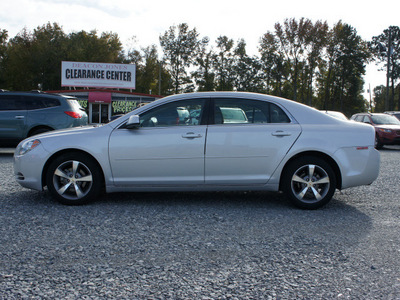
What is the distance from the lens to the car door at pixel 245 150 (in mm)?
5223

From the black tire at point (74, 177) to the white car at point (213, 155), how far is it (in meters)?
0.01

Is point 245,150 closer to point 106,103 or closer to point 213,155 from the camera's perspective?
point 213,155

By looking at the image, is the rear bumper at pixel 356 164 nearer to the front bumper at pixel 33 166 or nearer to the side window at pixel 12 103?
the front bumper at pixel 33 166

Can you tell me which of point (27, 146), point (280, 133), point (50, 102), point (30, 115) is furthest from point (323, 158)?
point (30, 115)

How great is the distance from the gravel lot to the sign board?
35390 millimetres

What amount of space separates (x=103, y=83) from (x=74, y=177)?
36.0m

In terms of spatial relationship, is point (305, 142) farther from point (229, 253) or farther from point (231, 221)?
point (229, 253)

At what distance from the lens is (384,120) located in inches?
707

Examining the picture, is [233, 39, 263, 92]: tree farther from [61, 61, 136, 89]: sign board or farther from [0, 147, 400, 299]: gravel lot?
[0, 147, 400, 299]: gravel lot

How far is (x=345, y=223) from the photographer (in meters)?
4.67

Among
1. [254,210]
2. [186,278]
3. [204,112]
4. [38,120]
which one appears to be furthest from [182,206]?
[38,120]

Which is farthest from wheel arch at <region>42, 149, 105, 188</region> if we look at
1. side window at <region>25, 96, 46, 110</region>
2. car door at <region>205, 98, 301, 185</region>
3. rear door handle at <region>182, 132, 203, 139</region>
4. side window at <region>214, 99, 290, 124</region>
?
side window at <region>25, 96, 46, 110</region>

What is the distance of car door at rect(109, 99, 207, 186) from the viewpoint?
525 centimetres

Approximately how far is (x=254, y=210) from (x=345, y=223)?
1.12 meters
